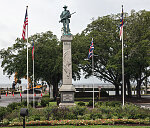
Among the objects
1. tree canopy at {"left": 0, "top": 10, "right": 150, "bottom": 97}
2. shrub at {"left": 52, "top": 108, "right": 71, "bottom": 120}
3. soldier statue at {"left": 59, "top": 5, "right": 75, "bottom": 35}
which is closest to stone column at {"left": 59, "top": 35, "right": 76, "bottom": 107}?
soldier statue at {"left": 59, "top": 5, "right": 75, "bottom": 35}

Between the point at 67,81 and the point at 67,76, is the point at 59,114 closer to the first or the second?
the point at 67,81

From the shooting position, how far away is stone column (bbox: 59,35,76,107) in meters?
20.8

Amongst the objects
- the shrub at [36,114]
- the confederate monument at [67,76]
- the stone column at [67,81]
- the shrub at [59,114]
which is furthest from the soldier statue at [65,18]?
the shrub at [59,114]

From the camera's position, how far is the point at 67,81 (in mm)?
21328

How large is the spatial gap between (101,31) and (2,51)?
1743 centimetres

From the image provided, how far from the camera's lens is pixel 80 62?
34938 millimetres

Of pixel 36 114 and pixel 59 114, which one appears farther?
pixel 36 114

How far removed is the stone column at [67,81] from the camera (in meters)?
20.8

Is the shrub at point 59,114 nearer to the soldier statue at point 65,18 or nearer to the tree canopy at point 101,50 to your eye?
the soldier statue at point 65,18

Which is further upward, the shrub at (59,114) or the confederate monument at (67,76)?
the confederate monument at (67,76)

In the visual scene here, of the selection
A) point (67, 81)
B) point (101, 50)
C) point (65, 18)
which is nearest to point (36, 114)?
point (67, 81)

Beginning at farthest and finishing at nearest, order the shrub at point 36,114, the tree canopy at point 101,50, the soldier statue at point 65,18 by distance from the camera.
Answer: the tree canopy at point 101,50 → the soldier statue at point 65,18 → the shrub at point 36,114

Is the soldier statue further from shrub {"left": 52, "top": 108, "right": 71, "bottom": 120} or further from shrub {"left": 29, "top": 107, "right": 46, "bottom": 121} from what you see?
shrub {"left": 52, "top": 108, "right": 71, "bottom": 120}

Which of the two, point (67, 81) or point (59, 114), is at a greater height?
point (67, 81)
